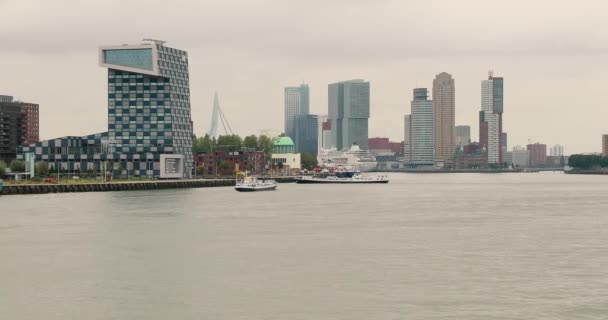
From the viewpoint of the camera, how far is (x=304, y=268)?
5394cm

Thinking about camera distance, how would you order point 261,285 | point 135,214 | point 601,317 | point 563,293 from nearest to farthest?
point 601,317
point 563,293
point 261,285
point 135,214

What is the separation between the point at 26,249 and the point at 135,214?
41.1m

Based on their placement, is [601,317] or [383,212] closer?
[601,317]

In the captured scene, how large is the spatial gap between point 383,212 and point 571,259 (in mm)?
53709

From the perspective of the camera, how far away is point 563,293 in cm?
4416

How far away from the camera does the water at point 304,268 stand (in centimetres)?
4094

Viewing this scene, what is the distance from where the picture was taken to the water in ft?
134

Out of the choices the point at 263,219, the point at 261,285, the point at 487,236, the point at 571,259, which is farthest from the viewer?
the point at 263,219

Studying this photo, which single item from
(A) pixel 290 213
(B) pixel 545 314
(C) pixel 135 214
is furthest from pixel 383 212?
(B) pixel 545 314

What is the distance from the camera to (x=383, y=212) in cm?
11062

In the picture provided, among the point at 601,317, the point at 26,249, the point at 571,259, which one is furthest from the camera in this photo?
the point at 26,249


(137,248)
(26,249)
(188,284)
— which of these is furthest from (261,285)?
(26,249)

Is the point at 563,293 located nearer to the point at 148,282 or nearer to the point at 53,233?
the point at 148,282

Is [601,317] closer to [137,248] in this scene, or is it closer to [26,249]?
[137,248]
